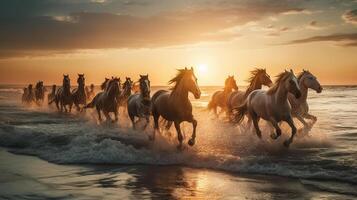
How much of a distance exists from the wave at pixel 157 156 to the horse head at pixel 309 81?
12.1 ft

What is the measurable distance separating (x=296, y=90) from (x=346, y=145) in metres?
3.18

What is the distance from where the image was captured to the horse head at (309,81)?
15.6 meters

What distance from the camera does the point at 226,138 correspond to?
1662 centimetres

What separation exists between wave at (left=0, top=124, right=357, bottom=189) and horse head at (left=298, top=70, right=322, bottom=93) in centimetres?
368

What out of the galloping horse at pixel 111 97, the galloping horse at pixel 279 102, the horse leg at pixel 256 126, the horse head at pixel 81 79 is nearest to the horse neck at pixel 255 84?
the horse leg at pixel 256 126

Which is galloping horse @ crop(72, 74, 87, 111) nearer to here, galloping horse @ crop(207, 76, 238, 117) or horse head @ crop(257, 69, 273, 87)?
galloping horse @ crop(207, 76, 238, 117)

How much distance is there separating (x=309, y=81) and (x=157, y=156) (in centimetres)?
652

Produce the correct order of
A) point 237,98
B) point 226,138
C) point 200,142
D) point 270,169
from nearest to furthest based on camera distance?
1. point 270,169
2. point 200,142
3. point 226,138
4. point 237,98

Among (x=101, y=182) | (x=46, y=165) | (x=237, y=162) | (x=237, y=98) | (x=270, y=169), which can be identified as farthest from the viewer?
(x=237, y=98)

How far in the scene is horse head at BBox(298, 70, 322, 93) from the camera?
51.2 ft

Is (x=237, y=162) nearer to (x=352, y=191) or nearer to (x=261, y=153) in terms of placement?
(x=261, y=153)

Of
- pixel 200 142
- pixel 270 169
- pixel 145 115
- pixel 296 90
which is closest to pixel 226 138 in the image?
pixel 200 142

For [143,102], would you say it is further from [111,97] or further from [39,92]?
[39,92]

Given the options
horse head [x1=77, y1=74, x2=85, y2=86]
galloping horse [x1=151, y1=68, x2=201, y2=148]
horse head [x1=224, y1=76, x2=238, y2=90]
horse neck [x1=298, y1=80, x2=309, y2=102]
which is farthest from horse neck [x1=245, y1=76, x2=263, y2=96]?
horse head [x1=77, y1=74, x2=85, y2=86]
